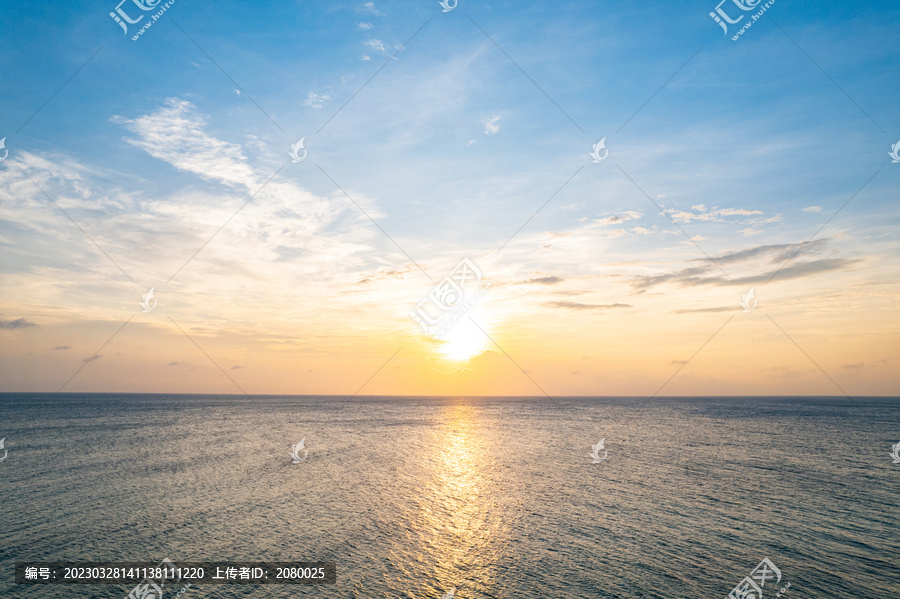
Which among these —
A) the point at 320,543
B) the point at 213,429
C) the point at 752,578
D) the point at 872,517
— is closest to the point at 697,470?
the point at 872,517

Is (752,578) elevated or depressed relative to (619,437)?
depressed

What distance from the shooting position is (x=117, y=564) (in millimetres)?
20406

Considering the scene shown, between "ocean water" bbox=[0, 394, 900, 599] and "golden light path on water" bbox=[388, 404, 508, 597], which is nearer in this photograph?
"ocean water" bbox=[0, 394, 900, 599]

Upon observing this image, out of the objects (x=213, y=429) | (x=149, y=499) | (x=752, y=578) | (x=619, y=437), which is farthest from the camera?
(x=213, y=429)

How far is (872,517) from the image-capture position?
1102 inches

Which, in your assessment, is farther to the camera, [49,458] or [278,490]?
[49,458]

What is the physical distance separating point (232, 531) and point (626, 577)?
68.8 feet

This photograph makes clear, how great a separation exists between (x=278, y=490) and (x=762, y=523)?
33.1 meters

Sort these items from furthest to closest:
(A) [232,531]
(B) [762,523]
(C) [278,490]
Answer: (C) [278,490], (B) [762,523], (A) [232,531]

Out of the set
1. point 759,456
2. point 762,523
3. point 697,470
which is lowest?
point 762,523

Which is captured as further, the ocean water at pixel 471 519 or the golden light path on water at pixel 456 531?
the golden light path on water at pixel 456 531

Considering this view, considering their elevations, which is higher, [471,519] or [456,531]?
[471,519]

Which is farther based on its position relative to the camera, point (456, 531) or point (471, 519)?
point (471, 519)

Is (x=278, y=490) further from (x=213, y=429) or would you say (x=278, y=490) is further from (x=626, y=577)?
(x=213, y=429)
